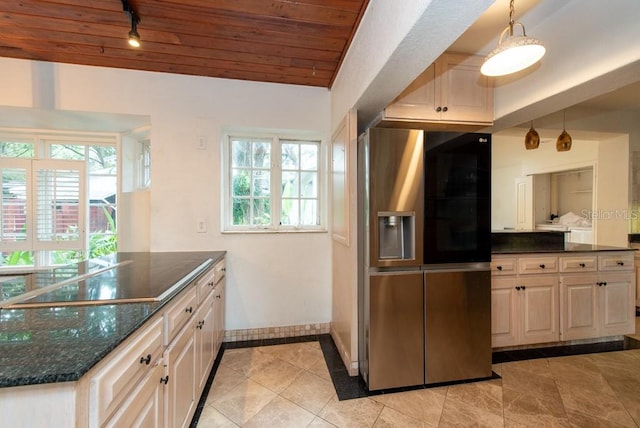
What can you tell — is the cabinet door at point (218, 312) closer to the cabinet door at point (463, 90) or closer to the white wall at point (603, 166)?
the cabinet door at point (463, 90)

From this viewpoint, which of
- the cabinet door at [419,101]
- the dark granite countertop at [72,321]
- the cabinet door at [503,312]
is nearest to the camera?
the dark granite countertop at [72,321]

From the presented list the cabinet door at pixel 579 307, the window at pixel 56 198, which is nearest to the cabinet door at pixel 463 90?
the cabinet door at pixel 579 307

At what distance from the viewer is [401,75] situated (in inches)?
57.1

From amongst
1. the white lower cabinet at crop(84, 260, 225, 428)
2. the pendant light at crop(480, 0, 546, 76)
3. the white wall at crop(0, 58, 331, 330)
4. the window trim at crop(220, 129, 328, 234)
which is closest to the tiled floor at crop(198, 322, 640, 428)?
the white lower cabinet at crop(84, 260, 225, 428)

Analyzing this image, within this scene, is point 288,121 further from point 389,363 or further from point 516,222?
point 516,222

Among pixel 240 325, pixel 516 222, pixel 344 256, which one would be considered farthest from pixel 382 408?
pixel 516 222

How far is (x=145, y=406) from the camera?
91cm

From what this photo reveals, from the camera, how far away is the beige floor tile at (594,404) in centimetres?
155

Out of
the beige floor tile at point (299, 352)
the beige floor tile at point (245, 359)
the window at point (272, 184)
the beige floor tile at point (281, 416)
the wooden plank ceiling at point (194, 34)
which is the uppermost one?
the wooden plank ceiling at point (194, 34)

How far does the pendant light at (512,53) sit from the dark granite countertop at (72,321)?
210cm

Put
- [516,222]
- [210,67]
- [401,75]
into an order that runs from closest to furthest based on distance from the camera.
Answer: [401,75] → [210,67] → [516,222]

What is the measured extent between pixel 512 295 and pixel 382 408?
1508 mm

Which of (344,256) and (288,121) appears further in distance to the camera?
(288,121)

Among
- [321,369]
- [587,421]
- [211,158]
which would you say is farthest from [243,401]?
[587,421]
